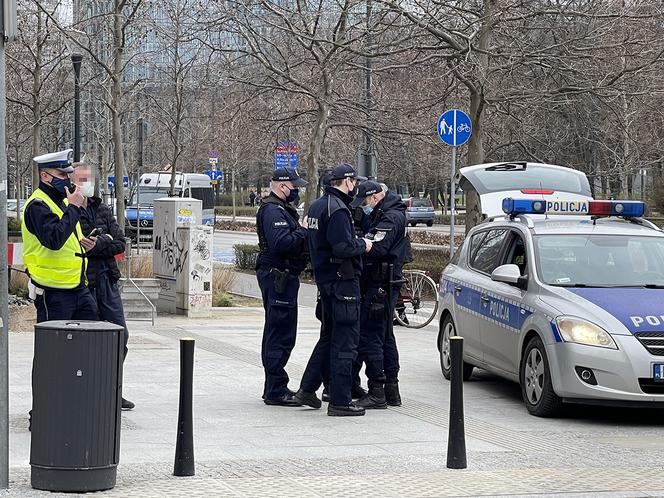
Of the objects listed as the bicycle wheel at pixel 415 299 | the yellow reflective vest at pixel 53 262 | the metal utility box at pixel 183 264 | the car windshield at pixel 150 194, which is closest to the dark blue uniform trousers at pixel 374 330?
the yellow reflective vest at pixel 53 262

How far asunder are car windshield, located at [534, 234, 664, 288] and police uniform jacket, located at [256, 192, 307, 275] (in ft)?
7.11

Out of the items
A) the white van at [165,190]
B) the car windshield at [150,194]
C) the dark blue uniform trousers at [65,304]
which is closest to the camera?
the dark blue uniform trousers at [65,304]

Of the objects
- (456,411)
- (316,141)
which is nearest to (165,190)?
(316,141)

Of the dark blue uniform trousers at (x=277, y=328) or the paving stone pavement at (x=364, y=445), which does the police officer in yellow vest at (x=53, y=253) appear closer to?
the paving stone pavement at (x=364, y=445)

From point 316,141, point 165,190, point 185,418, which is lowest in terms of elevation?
point 185,418

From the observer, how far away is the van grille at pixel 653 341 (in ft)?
30.7

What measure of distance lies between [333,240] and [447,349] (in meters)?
3.27

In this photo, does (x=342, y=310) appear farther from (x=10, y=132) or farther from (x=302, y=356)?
(x=10, y=132)

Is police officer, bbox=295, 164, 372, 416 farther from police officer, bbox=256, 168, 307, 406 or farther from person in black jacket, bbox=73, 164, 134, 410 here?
person in black jacket, bbox=73, 164, 134, 410

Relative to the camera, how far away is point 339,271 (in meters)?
9.52

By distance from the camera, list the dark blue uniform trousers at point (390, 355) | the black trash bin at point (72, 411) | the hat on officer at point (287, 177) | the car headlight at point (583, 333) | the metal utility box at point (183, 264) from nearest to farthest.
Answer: the black trash bin at point (72, 411)
the car headlight at point (583, 333)
the hat on officer at point (287, 177)
the dark blue uniform trousers at point (390, 355)
the metal utility box at point (183, 264)

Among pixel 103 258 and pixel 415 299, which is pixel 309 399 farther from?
pixel 415 299

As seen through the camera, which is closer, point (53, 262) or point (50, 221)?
point (50, 221)

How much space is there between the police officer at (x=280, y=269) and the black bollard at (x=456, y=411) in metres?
2.70
